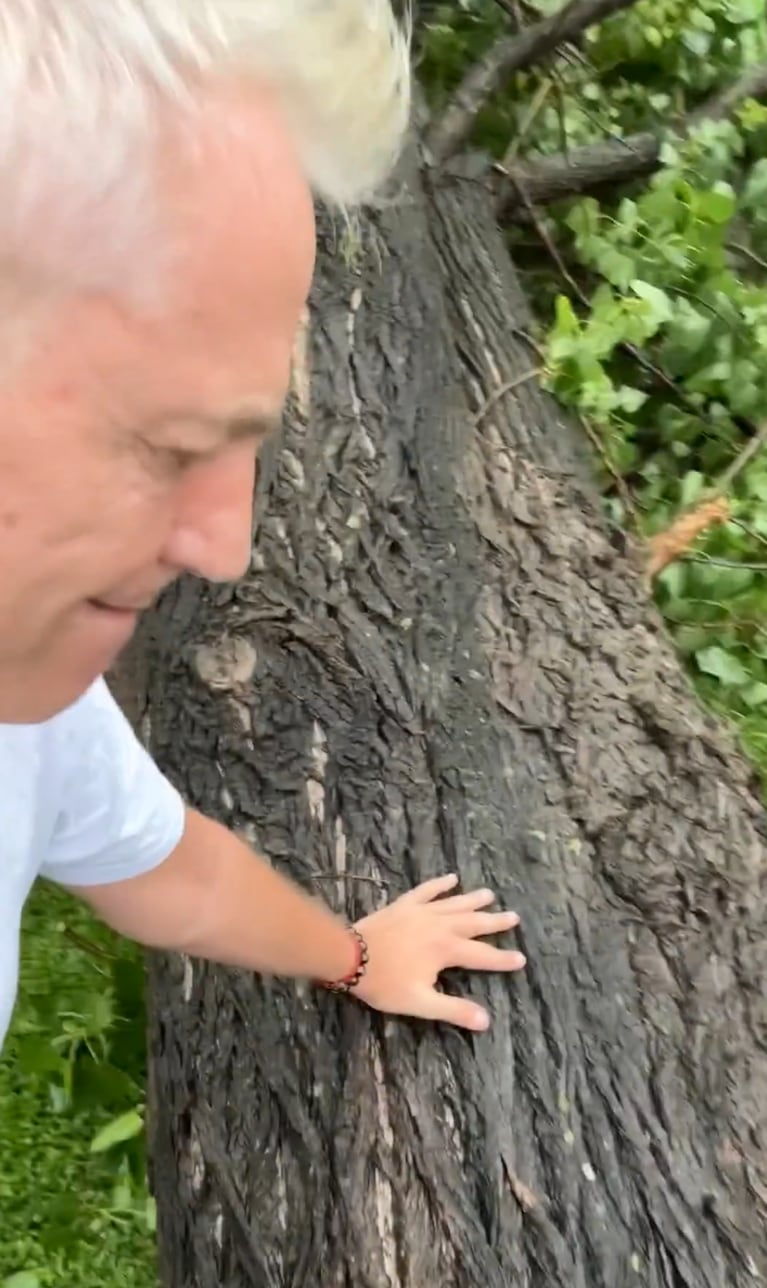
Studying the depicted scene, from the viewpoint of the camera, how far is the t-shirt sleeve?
1058 mm

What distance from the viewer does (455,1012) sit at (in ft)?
3.75

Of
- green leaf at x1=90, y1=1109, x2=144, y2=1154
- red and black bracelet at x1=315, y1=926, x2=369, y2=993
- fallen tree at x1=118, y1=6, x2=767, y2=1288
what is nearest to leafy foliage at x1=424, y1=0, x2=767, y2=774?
fallen tree at x1=118, y1=6, x2=767, y2=1288

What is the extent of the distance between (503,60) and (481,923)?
1.79 metres

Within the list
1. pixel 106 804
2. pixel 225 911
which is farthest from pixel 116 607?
pixel 225 911

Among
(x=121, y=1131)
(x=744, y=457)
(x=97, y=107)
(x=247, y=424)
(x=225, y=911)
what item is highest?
(x=97, y=107)

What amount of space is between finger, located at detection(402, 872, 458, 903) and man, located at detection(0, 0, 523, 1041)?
54 cm

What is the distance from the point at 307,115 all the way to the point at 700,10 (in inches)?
89.4

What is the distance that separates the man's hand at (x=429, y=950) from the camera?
1.15 meters

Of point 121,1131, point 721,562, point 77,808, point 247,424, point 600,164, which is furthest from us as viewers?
point 600,164

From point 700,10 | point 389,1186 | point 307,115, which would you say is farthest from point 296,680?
point 700,10

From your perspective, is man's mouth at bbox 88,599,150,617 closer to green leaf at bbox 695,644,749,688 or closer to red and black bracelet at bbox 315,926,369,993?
red and black bracelet at bbox 315,926,369,993

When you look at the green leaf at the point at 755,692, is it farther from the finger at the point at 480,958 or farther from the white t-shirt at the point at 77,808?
the white t-shirt at the point at 77,808

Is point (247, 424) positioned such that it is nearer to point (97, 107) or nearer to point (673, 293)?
point (97, 107)

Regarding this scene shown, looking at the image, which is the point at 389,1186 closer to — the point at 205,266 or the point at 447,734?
the point at 447,734
